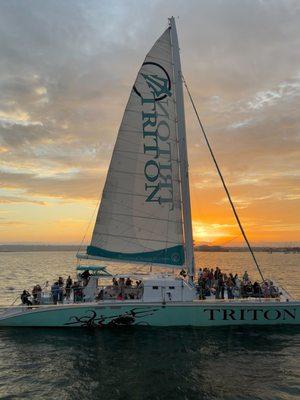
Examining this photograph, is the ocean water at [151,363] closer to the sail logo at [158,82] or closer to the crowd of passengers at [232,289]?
the crowd of passengers at [232,289]

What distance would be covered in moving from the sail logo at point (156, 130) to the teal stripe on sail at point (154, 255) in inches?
111

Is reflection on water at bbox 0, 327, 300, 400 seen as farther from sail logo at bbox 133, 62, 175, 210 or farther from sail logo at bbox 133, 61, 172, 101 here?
sail logo at bbox 133, 61, 172, 101

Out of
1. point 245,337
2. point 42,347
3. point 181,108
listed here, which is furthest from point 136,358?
point 181,108

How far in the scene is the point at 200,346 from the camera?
17.6m

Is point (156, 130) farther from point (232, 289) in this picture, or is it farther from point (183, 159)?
point (232, 289)

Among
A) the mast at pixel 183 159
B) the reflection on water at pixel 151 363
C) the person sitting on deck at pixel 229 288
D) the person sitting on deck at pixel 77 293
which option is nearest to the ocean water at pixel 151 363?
the reflection on water at pixel 151 363

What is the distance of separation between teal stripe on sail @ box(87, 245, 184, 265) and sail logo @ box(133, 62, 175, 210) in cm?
283

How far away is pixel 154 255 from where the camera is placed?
70.3ft

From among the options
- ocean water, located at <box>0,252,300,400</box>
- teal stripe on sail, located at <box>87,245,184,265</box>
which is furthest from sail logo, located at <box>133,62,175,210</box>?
ocean water, located at <box>0,252,300,400</box>

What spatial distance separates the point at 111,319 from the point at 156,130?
33.7 feet

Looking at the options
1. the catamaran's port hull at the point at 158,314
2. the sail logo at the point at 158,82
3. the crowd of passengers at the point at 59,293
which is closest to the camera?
the catamaran's port hull at the point at 158,314

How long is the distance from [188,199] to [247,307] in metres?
6.22

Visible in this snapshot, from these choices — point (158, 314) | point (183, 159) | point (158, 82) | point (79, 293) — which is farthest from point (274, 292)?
point (158, 82)

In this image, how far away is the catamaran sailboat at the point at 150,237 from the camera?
19906mm
